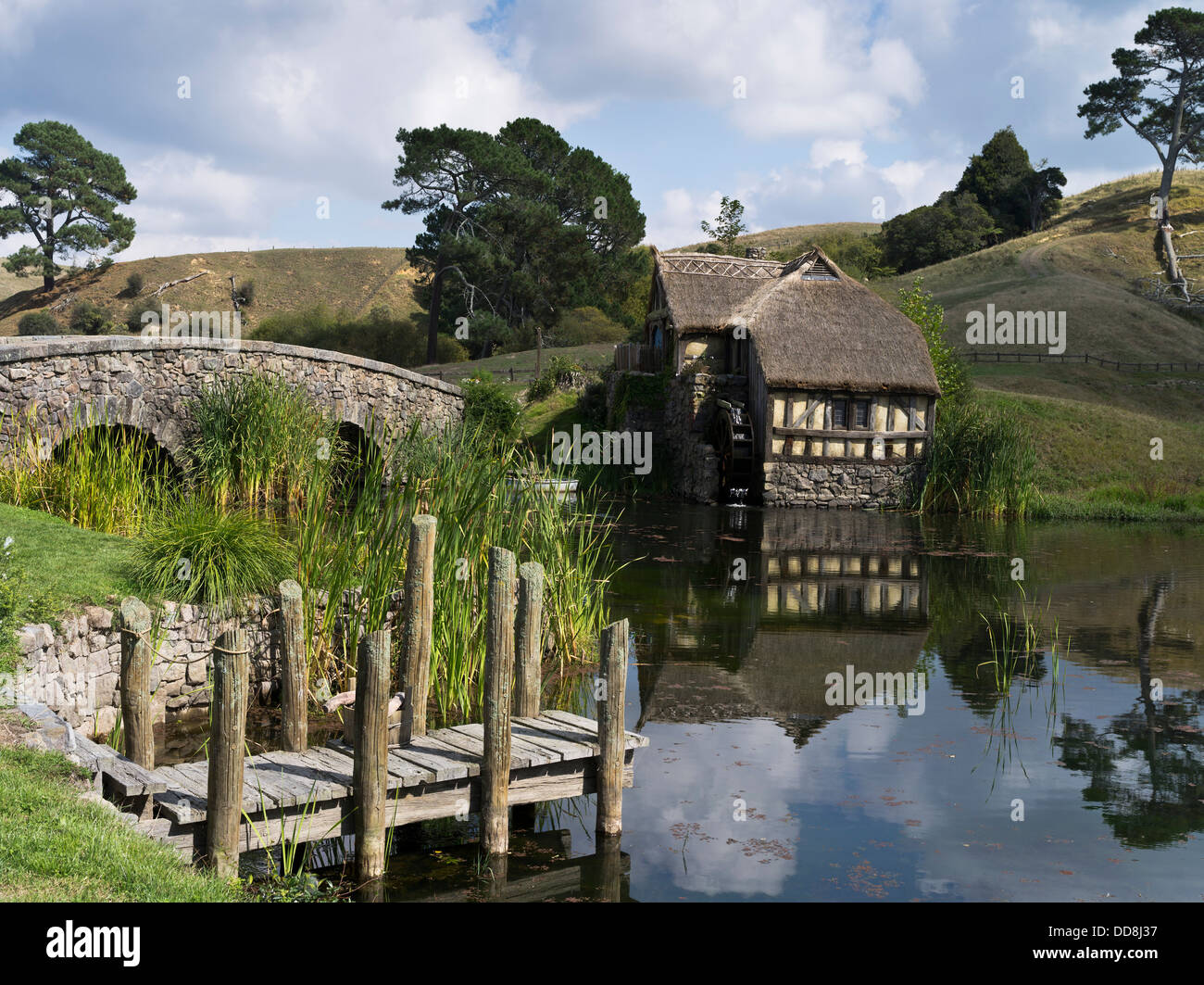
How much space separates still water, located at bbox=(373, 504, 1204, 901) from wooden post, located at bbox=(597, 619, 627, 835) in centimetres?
19

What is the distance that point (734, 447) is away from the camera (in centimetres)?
2817

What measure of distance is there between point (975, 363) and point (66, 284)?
58.7m

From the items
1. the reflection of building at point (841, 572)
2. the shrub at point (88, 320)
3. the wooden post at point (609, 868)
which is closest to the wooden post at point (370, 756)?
the wooden post at point (609, 868)

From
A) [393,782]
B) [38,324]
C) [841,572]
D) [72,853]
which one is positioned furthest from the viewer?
[38,324]

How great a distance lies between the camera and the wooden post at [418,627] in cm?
760

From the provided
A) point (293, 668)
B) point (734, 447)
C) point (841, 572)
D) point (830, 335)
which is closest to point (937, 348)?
point (830, 335)

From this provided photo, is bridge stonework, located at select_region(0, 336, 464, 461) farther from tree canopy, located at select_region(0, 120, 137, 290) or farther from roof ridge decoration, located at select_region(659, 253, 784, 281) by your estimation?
Result: tree canopy, located at select_region(0, 120, 137, 290)

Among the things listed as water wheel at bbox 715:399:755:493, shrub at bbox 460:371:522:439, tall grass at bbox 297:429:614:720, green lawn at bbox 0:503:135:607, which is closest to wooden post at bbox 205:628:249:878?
tall grass at bbox 297:429:614:720

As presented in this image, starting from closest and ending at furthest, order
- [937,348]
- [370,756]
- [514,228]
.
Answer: [370,756] < [937,348] < [514,228]

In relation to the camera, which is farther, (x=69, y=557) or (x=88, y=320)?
(x=88, y=320)

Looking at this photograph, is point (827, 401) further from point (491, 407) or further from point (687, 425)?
point (491, 407)

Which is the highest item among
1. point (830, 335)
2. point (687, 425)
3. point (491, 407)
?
point (830, 335)

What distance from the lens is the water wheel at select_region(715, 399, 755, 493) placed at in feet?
92.7

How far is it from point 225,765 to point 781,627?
9.11 m
